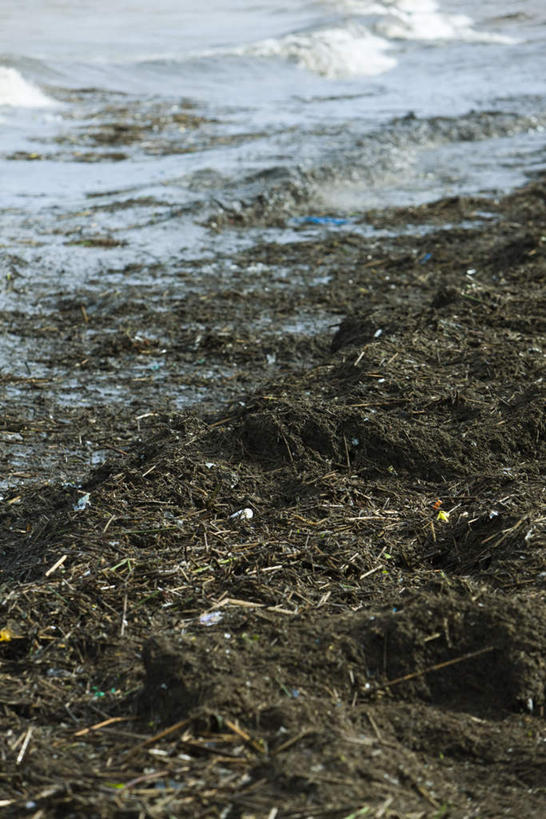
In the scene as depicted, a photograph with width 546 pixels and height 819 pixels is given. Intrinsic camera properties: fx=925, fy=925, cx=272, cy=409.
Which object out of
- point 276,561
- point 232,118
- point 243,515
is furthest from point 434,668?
point 232,118

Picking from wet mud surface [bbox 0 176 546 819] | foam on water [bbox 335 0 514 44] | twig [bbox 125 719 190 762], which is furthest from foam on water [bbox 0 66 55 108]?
twig [bbox 125 719 190 762]

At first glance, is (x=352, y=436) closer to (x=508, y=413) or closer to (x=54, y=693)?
(x=508, y=413)

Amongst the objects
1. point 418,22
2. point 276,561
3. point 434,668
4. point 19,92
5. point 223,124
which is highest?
point 418,22

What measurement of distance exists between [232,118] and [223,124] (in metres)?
0.63

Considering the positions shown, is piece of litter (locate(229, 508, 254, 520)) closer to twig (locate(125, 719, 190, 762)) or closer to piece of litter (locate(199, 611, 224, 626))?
piece of litter (locate(199, 611, 224, 626))

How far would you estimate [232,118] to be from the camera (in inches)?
589

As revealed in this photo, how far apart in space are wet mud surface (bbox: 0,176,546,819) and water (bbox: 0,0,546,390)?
158cm

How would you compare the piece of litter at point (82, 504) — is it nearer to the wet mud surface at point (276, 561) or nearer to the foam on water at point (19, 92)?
the wet mud surface at point (276, 561)

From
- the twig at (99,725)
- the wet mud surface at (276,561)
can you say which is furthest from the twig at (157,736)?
the twig at (99,725)

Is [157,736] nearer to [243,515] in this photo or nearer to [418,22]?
[243,515]

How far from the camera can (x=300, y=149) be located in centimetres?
1234

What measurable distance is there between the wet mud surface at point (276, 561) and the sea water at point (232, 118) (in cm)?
277

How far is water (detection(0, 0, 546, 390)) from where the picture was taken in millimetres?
9219

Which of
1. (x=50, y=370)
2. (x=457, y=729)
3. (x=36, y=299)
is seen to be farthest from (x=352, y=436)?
(x=36, y=299)
